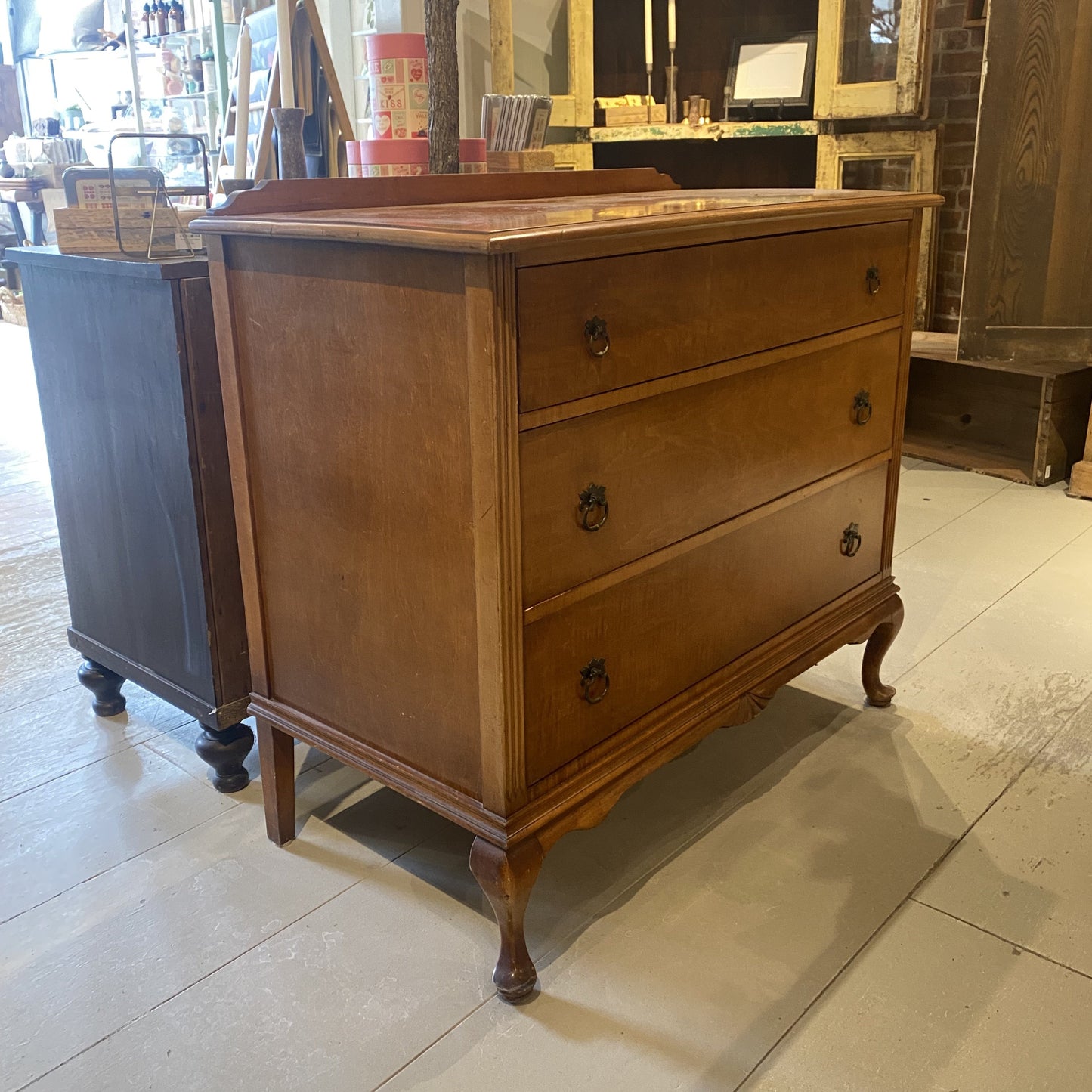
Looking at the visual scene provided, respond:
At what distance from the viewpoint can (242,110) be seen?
2.24m

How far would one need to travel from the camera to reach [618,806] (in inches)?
71.2

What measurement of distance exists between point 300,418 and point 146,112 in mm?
6349

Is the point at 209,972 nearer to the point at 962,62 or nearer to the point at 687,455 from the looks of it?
the point at 687,455

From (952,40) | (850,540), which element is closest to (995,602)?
(850,540)

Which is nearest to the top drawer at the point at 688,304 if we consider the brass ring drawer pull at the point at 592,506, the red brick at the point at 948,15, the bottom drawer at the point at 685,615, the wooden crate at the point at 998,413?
the brass ring drawer pull at the point at 592,506

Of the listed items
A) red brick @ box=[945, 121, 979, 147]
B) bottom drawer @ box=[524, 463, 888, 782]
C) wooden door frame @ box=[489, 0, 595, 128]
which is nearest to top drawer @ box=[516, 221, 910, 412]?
bottom drawer @ box=[524, 463, 888, 782]

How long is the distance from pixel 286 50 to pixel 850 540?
1.28m

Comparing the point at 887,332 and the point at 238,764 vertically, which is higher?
the point at 887,332

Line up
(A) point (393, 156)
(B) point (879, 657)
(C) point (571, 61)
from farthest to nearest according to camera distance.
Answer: (C) point (571, 61) < (B) point (879, 657) < (A) point (393, 156)

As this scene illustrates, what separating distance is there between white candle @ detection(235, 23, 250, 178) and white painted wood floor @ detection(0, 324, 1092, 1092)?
1.08 metres

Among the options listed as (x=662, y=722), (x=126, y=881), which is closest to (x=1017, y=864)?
(x=662, y=722)

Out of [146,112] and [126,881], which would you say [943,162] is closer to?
[126,881]

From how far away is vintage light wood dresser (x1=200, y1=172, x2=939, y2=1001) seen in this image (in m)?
1.22

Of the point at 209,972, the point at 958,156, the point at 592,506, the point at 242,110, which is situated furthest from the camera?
the point at 958,156
